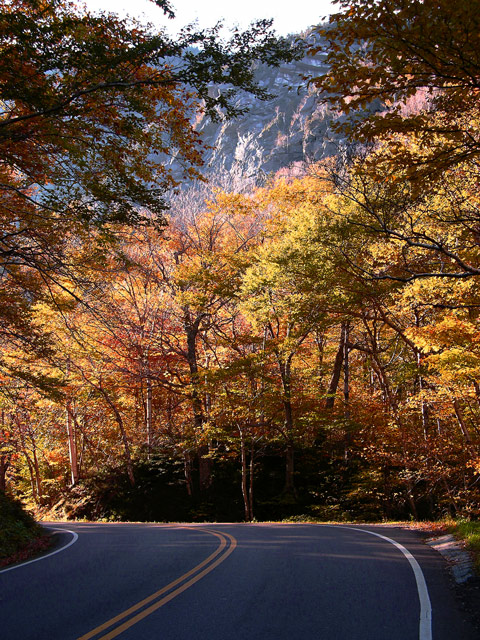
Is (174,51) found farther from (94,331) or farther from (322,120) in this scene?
(322,120)

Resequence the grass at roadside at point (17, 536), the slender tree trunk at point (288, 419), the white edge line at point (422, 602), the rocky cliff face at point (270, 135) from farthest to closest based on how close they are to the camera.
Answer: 1. the rocky cliff face at point (270, 135)
2. the slender tree trunk at point (288, 419)
3. the grass at roadside at point (17, 536)
4. the white edge line at point (422, 602)

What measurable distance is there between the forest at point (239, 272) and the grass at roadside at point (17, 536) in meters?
2.92

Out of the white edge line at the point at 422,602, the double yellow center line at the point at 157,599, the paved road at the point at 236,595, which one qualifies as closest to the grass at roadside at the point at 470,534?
the paved road at the point at 236,595

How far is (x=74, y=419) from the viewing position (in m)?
20.3

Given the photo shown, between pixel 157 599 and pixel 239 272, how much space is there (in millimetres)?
15407

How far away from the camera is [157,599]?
4895 mm

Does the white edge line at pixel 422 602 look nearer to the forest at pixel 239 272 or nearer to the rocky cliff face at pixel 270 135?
the forest at pixel 239 272

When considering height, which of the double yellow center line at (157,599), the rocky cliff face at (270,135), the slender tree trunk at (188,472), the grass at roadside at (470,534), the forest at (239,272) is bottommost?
the grass at roadside at (470,534)

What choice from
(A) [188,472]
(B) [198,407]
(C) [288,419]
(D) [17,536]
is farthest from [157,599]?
(A) [188,472]

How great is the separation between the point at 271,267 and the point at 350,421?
673cm

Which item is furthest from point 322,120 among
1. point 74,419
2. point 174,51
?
point 174,51

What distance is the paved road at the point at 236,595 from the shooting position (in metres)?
4.01

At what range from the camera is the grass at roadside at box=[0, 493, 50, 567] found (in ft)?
29.3

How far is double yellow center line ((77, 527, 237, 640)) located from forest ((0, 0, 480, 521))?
14.8 ft
